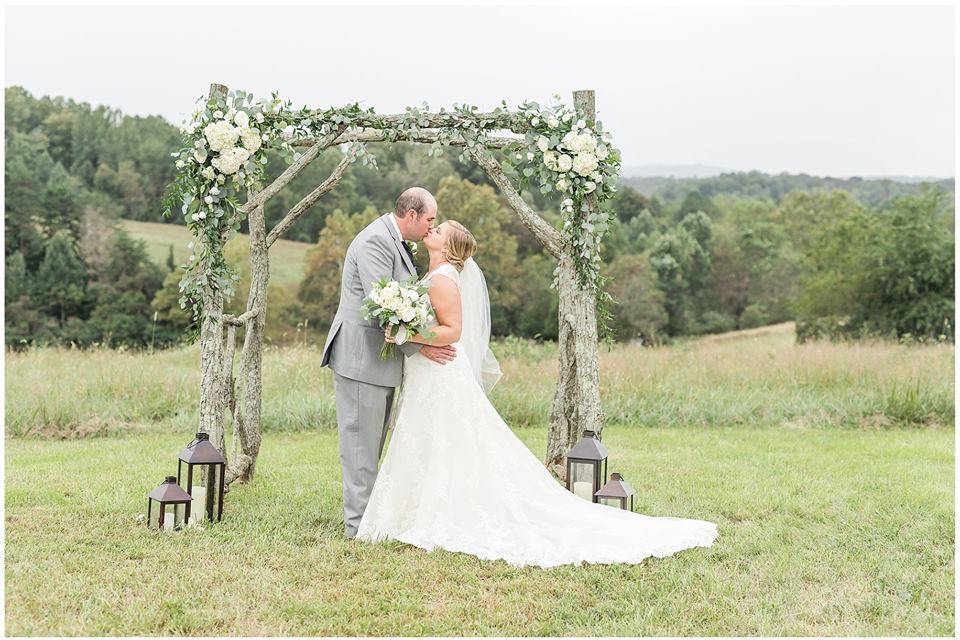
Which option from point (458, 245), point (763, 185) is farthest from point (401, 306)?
point (763, 185)

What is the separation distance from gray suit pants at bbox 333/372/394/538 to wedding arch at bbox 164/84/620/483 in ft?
4.17

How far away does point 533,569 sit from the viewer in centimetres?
460

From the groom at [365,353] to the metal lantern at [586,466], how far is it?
45.7 inches

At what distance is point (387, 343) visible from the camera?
17.1 feet

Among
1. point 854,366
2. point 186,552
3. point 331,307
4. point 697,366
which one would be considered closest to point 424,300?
point 186,552

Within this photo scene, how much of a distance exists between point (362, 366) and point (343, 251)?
22.5 meters

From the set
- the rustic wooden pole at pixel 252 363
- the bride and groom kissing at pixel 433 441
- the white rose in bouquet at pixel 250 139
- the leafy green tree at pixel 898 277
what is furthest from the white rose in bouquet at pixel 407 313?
the leafy green tree at pixel 898 277

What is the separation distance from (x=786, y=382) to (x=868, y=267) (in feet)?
58.0

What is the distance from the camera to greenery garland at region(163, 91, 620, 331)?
5781 mm

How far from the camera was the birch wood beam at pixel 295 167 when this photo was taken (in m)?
6.14

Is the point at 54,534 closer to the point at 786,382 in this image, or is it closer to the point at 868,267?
the point at 786,382

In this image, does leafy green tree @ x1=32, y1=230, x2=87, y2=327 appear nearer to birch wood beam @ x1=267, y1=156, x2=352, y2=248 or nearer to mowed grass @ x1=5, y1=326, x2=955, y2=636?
mowed grass @ x1=5, y1=326, x2=955, y2=636

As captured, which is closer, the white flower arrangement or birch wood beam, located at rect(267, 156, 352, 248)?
the white flower arrangement

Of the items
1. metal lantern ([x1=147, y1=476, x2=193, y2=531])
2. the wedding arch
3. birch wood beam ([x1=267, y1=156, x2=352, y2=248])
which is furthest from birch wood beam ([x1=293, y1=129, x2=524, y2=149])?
metal lantern ([x1=147, y1=476, x2=193, y2=531])
